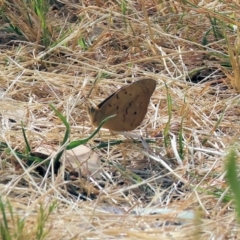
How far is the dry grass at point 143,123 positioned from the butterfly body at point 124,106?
0.22 ft

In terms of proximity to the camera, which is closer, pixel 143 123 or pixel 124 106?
pixel 124 106

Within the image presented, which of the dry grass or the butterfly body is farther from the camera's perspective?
the butterfly body

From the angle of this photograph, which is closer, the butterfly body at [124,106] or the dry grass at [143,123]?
the dry grass at [143,123]

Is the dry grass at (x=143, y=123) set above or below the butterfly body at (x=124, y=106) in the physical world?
below

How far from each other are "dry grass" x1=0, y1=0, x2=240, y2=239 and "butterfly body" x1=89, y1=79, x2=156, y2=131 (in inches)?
2.7

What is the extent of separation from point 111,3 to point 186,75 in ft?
2.04

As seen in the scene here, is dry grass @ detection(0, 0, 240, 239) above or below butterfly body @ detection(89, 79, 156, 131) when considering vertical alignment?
below

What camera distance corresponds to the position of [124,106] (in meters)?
1.47

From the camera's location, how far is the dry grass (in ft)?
3.97

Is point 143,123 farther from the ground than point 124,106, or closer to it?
closer to it

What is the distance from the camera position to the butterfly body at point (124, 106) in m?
1.45

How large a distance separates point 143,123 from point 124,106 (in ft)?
0.73

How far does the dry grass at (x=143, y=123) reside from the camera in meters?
1.21

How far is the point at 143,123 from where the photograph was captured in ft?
5.53
